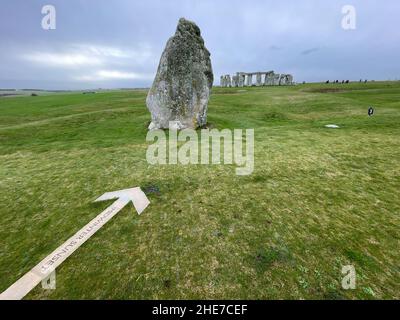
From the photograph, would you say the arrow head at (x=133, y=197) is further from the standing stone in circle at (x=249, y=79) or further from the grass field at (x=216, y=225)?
the standing stone in circle at (x=249, y=79)

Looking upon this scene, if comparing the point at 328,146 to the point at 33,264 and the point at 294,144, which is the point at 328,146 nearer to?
the point at 294,144

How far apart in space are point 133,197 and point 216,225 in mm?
3434

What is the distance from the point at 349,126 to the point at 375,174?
11.8m

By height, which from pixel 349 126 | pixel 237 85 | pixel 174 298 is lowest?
pixel 174 298

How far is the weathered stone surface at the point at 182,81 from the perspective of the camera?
17.9m

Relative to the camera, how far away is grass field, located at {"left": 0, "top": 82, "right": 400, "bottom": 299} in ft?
16.8

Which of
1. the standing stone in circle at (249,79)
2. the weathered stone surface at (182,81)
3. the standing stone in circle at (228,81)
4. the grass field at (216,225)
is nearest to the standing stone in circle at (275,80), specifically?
the standing stone in circle at (249,79)

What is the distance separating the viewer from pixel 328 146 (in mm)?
14156

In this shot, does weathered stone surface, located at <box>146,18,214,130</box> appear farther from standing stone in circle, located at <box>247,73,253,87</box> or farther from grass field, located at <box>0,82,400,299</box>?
standing stone in circle, located at <box>247,73,253,87</box>

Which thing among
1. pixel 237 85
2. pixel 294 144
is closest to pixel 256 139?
pixel 294 144

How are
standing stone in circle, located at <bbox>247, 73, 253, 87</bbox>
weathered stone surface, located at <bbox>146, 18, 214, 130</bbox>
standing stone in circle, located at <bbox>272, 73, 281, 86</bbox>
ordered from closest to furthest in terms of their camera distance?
weathered stone surface, located at <bbox>146, 18, 214, 130</bbox>, standing stone in circle, located at <bbox>272, 73, 281, 86</bbox>, standing stone in circle, located at <bbox>247, 73, 253, 87</bbox>

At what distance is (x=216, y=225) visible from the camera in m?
6.89

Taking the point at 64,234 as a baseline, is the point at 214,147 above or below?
above

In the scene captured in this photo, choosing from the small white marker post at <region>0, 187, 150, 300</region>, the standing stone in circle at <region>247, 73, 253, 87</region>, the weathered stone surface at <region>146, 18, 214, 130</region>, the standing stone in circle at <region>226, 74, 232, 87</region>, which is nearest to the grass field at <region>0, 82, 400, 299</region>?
the small white marker post at <region>0, 187, 150, 300</region>
